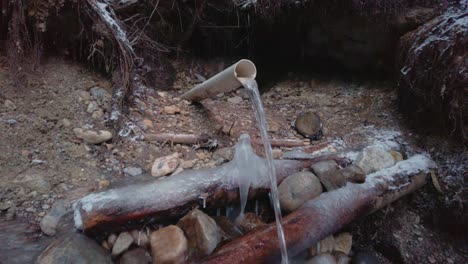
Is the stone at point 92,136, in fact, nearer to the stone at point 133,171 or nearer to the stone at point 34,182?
the stone at point 133,171

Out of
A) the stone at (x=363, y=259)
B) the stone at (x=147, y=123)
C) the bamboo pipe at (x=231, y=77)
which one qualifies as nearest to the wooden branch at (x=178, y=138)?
the stone at (x=147, y=123)

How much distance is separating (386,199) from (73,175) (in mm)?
2235

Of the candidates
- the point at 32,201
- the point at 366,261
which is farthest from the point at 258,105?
the point at 32,201

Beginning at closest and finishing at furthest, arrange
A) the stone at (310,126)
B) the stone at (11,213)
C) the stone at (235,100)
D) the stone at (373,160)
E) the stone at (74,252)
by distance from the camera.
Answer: the stone at (74,252)
the stone at (11,213)
the stone at (373,160)
the stone at (310,126)
the stone at (235,100)

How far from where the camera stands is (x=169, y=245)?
161 cm

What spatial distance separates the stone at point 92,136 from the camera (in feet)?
7.22

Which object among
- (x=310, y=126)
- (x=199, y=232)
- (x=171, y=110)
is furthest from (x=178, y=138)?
(x=310, y=126)

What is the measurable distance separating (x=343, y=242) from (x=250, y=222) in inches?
29.0

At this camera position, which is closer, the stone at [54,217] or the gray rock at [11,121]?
the stone at [54,217]

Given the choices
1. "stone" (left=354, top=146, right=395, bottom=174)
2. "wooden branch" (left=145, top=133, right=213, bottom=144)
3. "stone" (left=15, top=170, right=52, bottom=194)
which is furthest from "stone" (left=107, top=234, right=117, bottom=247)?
"stone" (left=354, top=146, right=395, bottom=174)

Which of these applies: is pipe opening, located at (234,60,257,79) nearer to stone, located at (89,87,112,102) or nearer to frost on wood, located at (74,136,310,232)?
frost on wood, located at (74,136,310,232)

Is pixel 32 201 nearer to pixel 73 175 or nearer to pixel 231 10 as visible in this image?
pixel 73 175

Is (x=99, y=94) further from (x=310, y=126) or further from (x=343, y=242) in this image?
(x=343, y=242)

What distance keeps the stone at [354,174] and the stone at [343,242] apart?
0.44m
